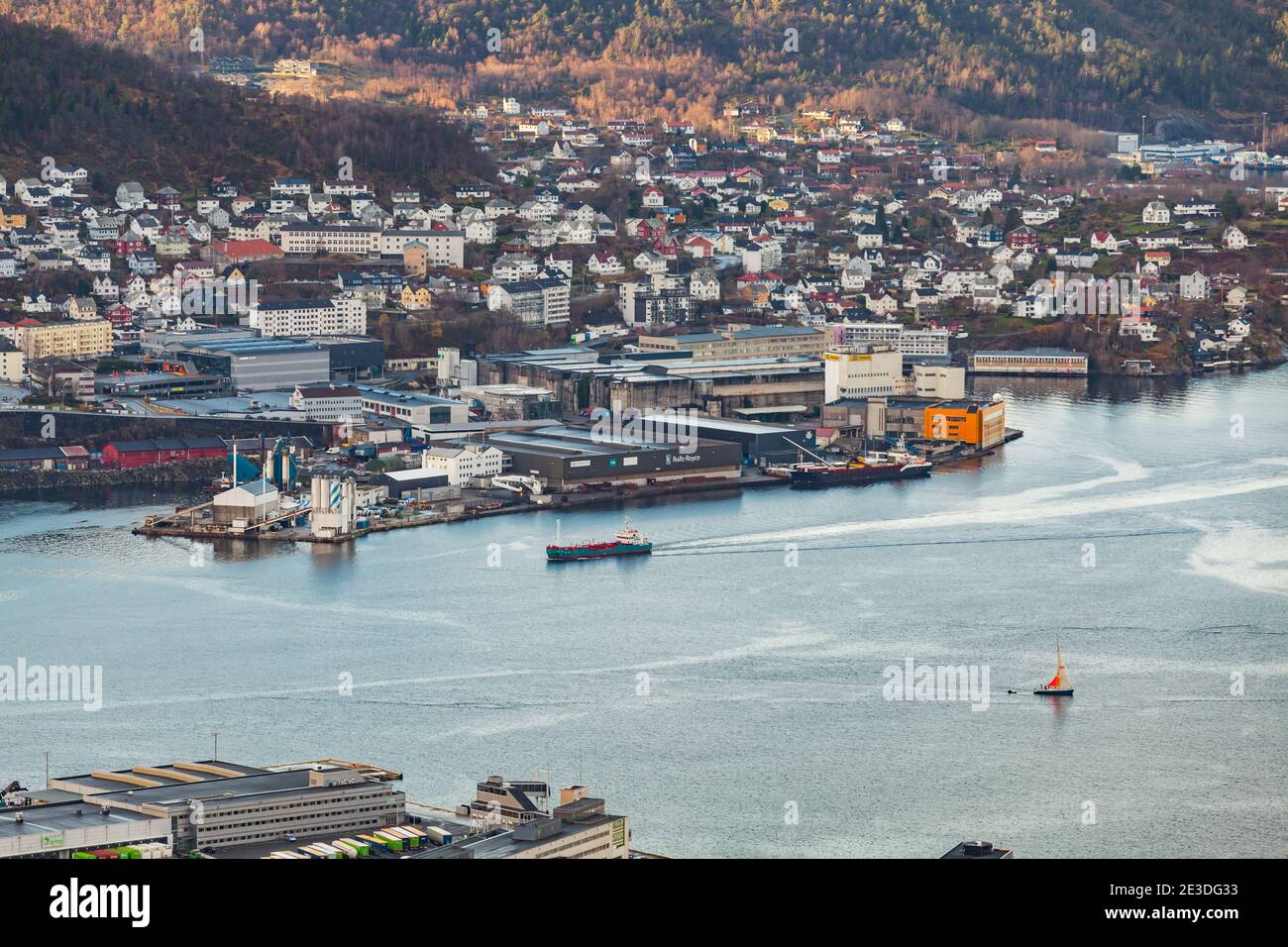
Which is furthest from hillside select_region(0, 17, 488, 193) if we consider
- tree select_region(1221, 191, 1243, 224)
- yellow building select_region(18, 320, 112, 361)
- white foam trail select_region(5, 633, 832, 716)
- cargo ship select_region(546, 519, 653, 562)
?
white foam trail select_region(5, 633, 832, 716)

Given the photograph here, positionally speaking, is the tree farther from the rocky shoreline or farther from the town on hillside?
the rocky shoreline

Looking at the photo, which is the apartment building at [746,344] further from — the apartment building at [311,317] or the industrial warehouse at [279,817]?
the industrial warehouse at [279,817]

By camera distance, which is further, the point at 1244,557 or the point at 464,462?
the point at 464,462

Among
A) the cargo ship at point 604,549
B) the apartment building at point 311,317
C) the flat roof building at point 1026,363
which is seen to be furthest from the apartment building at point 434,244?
the cargo ship at point 604,549

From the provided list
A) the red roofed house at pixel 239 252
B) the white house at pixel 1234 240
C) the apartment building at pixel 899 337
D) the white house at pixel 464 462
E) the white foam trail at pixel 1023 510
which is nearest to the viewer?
the white foam trail at pixel 1023 510

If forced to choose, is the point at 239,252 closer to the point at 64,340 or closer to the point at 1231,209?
the point at 64,340

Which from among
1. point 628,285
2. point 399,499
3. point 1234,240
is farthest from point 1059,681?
point 1234,240
